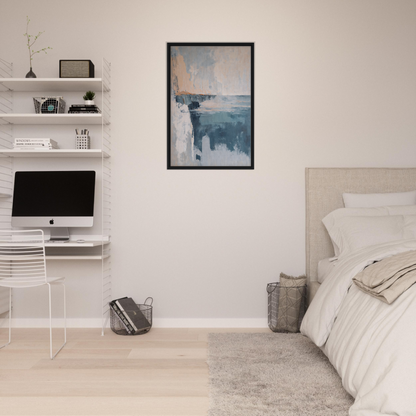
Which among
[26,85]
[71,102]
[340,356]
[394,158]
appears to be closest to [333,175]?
[394,158]

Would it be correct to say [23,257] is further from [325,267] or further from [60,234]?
[325,267]

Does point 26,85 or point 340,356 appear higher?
point 26,85

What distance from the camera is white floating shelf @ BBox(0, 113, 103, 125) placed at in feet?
10.1

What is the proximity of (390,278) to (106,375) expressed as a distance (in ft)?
5.15

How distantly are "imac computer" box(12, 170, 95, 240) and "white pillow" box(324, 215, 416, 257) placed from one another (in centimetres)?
190

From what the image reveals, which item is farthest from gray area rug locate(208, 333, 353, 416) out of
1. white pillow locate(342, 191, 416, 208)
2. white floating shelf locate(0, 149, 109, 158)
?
white floating shelf locate(0, 149, 109, 158)

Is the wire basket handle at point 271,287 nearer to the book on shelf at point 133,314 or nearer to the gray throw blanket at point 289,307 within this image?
the gray throw blanket at point 289,307

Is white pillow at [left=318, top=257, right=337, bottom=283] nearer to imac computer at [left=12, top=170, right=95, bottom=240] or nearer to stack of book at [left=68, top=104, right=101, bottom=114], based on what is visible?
imac computer at [left=12, top=170, right=95, bottom=240]

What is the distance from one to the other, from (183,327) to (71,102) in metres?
2.08

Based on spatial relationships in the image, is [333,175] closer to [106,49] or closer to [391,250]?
[391,250]

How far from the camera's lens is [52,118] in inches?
125

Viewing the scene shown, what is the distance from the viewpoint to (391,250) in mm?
2186

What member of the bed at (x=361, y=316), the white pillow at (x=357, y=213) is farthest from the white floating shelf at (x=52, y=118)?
the white pillow at (x=357, y=213)

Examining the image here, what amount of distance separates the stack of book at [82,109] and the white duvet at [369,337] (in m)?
2.15
